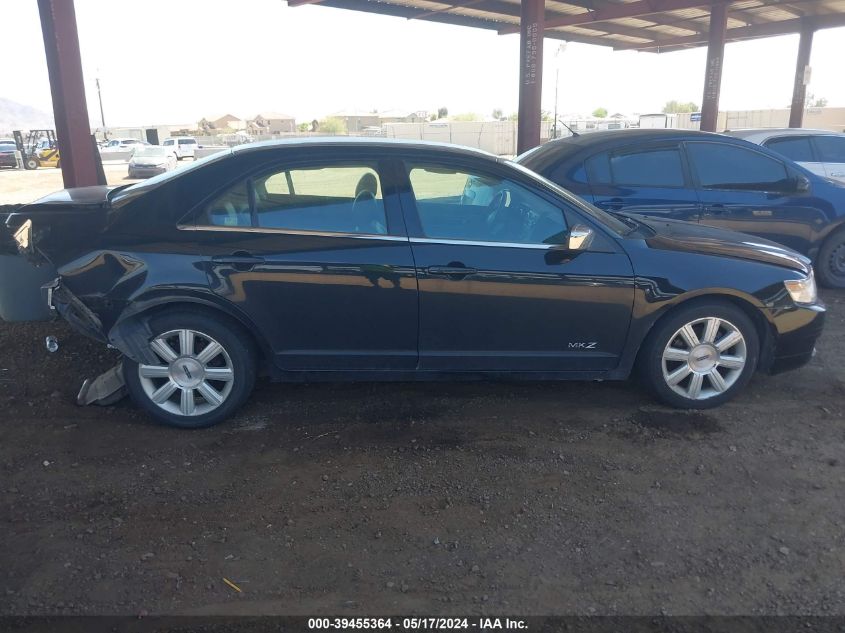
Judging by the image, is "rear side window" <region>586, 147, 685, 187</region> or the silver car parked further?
the silver car parked

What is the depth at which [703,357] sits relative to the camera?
4406 mm

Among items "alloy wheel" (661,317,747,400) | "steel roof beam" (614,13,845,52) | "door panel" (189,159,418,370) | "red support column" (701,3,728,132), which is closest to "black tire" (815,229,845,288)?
"alloy wheel" (661,317,747,400)

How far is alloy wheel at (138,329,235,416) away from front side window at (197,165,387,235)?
2.35ft

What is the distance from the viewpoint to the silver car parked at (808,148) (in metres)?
8.76

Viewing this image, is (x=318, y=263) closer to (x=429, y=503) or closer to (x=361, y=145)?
(x=361, y=145)

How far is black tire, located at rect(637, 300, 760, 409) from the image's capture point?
434cm

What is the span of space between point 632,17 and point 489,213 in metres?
15.6

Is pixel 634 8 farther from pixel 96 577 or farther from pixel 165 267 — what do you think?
pixel 96 577

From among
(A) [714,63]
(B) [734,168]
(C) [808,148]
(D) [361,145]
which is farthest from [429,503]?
(A) [714,63]

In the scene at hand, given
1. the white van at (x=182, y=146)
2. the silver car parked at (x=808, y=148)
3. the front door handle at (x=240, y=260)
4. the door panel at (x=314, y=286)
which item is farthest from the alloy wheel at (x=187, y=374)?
the white van at (x=182, y=146)

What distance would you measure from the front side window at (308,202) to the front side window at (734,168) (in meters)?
3.94

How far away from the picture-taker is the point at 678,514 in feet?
11.0

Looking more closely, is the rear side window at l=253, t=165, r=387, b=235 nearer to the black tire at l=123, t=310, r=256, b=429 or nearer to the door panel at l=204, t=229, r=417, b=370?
the door panel at l=204, t=229, r=417, b=370

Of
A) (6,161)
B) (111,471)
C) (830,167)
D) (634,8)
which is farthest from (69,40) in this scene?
(6,161)
